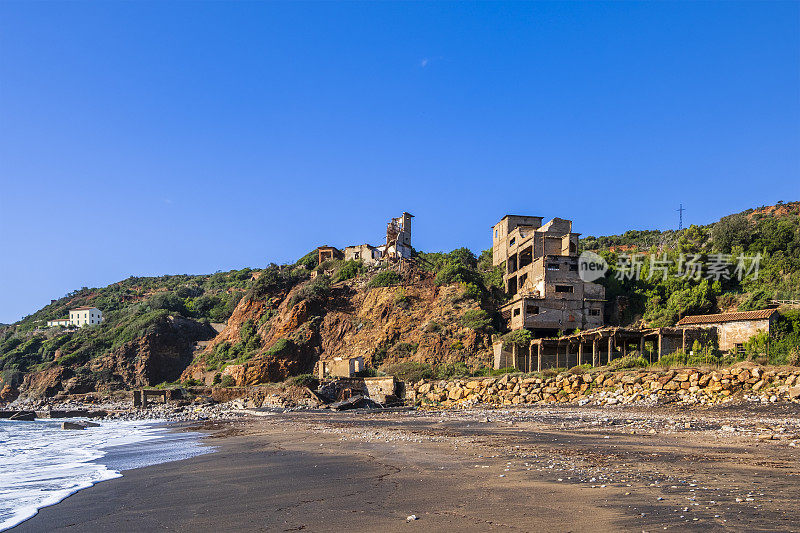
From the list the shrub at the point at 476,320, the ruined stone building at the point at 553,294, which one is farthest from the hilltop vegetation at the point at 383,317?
the ruined stone building at the point at 553,294

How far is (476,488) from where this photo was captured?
834 cm

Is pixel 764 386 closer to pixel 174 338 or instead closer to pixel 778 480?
pixel 778 480

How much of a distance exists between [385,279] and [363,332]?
22.6 ft

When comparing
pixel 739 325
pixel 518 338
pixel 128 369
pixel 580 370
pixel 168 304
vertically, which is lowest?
pixel 128 369

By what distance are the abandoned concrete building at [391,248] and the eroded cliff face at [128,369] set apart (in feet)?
69.2

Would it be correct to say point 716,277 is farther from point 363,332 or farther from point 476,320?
point 363,332

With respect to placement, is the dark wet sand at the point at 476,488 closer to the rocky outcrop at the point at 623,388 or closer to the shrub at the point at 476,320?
the rocky outcrop at the point at 623,388

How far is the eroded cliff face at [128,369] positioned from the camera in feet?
205

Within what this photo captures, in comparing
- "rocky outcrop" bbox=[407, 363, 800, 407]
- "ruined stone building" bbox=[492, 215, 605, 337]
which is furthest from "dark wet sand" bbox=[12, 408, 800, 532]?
"ruined stone building" bbox=[492, 215, 605, 337]

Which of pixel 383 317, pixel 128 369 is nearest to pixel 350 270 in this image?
pixel 383 317

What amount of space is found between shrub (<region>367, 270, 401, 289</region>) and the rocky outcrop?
17272 millimetres

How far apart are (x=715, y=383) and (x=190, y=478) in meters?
21.2

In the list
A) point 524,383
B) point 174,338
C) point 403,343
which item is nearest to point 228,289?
point 174,338

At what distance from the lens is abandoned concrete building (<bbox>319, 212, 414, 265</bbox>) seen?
6331 cm
